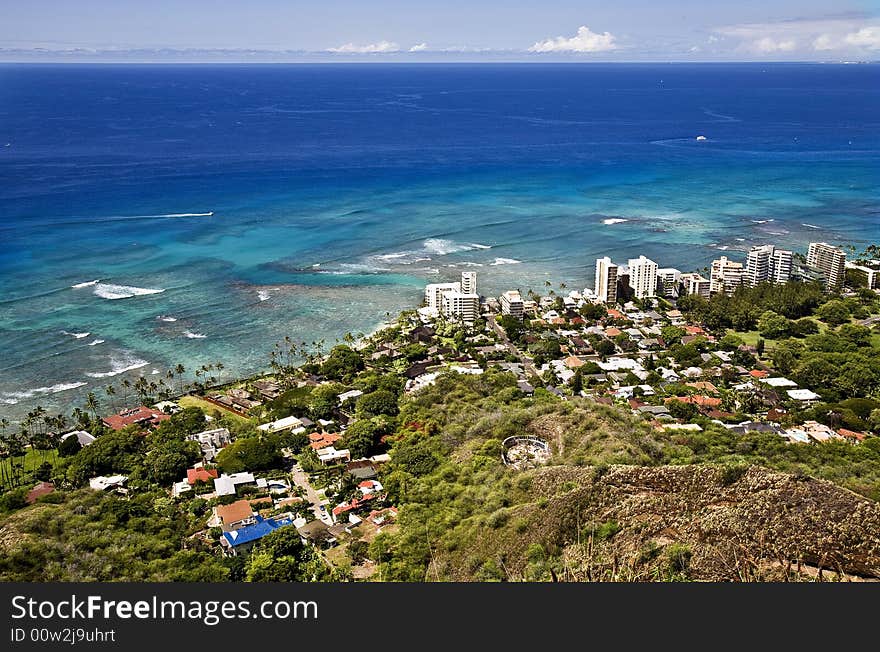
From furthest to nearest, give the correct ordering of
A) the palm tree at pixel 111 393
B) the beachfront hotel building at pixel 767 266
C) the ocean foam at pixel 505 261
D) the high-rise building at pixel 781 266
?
the ocean foam at pixel 505 261
the high-rise building at pixel 781 266
the beachfront hotel building at pixel 767 266
the palm tree at pixel 111 393

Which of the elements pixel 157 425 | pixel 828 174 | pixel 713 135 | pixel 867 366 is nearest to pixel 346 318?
pixel 157 425

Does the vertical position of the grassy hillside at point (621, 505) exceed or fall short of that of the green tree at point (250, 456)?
it exceeds it

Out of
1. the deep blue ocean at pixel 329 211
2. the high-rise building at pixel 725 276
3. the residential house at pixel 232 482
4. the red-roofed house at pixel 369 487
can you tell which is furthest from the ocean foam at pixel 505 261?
the residential house at pixel 232 482

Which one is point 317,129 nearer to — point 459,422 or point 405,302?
point 405,302

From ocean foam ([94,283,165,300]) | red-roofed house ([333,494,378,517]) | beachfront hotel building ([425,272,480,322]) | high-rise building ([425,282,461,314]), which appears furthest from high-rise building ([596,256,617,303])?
ocean foam ([94,283,165,300])

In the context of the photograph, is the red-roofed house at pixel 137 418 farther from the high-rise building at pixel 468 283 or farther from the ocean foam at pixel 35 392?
the high-rise building at pixel 468 283

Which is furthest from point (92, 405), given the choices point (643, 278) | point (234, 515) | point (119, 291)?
point (643, 278)

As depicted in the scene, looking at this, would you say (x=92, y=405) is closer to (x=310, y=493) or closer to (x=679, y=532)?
(x=310, y=493)
